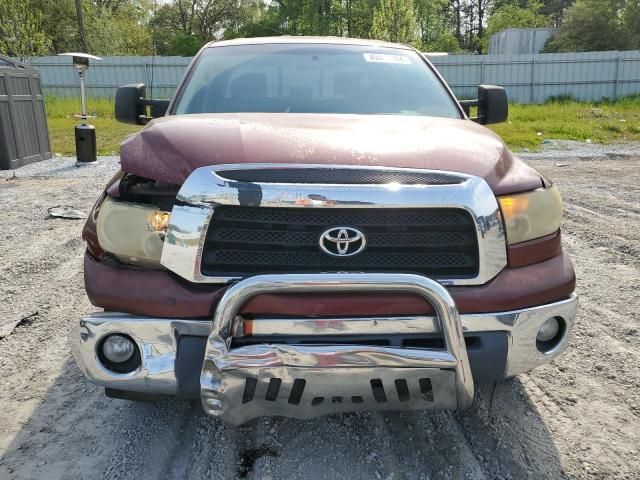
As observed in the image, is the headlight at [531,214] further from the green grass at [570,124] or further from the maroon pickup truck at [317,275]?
the green grass at [570,124]

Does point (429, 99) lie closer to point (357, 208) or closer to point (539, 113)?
point (357, 208)

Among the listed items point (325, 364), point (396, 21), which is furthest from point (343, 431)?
point (396, 21)

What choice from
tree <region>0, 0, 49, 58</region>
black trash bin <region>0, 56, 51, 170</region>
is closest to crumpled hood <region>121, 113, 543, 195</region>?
black trash bin <region>0, 56, 51, 170</region>

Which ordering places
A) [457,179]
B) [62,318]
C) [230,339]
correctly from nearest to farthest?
[230,339], [457,179], [62,318]

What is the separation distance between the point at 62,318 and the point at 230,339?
232 centimetres

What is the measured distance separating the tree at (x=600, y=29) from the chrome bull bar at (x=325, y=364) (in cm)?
3775

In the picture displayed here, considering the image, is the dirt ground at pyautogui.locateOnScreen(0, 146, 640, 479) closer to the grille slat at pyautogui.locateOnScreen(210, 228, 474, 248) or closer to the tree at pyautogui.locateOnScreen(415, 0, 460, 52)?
the grille slat at pyautogui.locateOnScreen(210, 228, 474, 248)

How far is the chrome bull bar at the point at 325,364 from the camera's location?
70.0 inches

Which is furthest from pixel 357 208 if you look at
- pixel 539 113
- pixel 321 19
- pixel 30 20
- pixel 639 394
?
pixel 321 19

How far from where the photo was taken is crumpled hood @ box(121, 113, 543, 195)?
197cm

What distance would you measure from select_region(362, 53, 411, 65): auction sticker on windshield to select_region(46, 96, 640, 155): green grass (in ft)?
30.7

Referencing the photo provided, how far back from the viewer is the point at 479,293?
196 centimetres

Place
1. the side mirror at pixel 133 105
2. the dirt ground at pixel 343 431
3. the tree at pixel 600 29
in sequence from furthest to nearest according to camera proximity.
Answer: the tree at pixel 600 29 < the side mirror at pixel 133 105 < the dirt ground at pixel 343 431

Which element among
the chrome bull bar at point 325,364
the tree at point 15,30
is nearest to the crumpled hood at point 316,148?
the chrome bull bar at point 325,364
